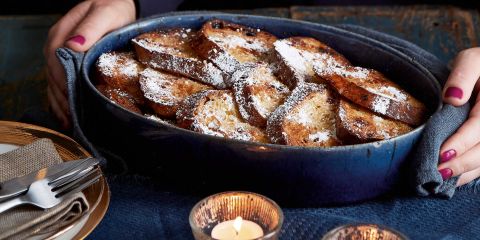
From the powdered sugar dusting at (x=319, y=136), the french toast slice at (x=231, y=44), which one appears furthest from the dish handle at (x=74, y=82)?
the powdered sugar dusting at (x=319, y=136)

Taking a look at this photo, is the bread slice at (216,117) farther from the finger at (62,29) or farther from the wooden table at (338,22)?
the wooden table at (338,22)

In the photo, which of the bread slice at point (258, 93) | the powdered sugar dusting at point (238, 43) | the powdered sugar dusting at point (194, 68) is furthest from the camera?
the powdered sugar dusting at point (238, 43)

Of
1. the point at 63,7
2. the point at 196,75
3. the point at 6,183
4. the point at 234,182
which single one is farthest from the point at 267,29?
the point at 63,7


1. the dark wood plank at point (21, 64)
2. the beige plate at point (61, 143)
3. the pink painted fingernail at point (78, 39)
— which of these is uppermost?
the pink painted fingernail at point (78, 39)

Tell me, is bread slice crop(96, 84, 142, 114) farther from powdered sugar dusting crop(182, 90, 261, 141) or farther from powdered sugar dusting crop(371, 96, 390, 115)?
Result: powdered sugar dusting crop(371, 96, 390, 115)

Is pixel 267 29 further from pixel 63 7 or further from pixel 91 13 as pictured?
pixel 63 7

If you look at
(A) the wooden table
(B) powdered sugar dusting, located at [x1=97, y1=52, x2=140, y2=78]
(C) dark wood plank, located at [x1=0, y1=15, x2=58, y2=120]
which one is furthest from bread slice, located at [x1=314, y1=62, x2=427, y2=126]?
(C) dark wood plank, located at [x1=0, y1=15, x2=58, y2=120]

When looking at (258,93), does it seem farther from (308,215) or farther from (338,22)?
(338,22)
